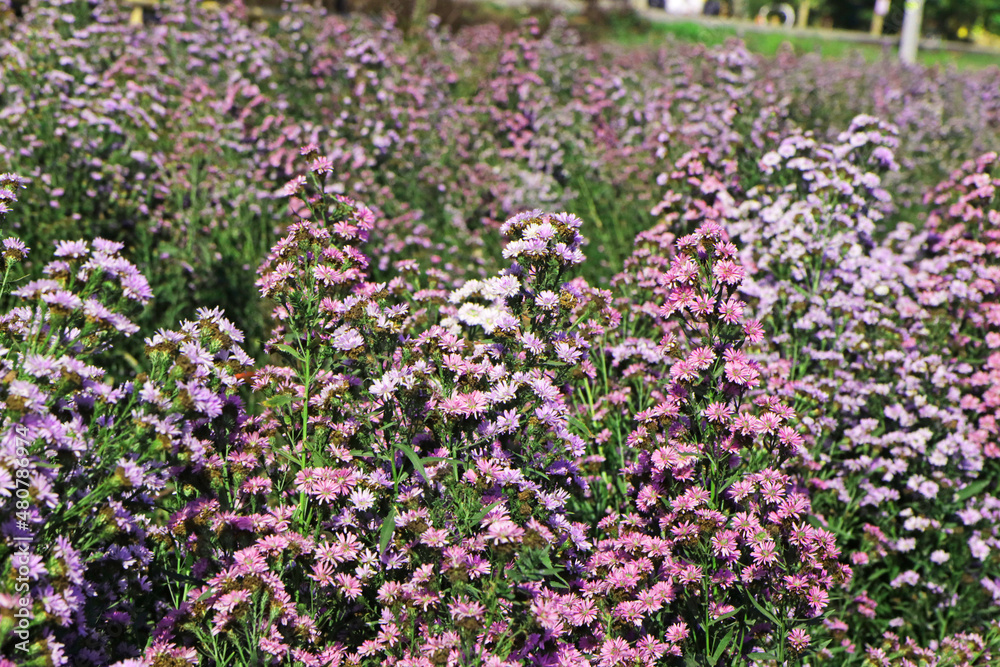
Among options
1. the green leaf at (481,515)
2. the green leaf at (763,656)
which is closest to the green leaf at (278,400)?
the green leaf at (481,515)

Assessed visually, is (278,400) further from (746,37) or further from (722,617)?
(746,37)

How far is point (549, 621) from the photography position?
200cm

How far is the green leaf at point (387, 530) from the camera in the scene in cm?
200

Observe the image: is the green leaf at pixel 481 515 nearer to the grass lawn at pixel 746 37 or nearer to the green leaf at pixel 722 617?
the green leaf at pixel 722 617

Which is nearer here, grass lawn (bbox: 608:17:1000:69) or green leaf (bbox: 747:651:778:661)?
green leaf (bbox: 747:651:778:661)

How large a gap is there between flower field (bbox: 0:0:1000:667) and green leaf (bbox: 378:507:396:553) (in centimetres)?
1

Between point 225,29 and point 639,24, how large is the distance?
20.3 m

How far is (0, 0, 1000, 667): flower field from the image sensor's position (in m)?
2.06

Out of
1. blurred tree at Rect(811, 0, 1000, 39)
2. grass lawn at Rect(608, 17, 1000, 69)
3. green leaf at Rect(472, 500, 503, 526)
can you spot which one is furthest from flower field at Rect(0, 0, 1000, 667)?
blurred tree at Rect(811, 0, 1000, 39)

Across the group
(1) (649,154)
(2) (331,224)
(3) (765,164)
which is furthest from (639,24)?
(2) (331,224)

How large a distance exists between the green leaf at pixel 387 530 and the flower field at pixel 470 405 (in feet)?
0.04

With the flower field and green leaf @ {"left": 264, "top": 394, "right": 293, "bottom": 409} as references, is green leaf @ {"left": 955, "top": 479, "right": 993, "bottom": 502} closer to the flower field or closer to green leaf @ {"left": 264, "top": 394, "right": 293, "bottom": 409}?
the flower field

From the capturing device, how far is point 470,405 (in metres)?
2.17

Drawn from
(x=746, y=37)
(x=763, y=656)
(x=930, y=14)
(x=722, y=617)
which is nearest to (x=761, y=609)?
(x=722, y=617)
